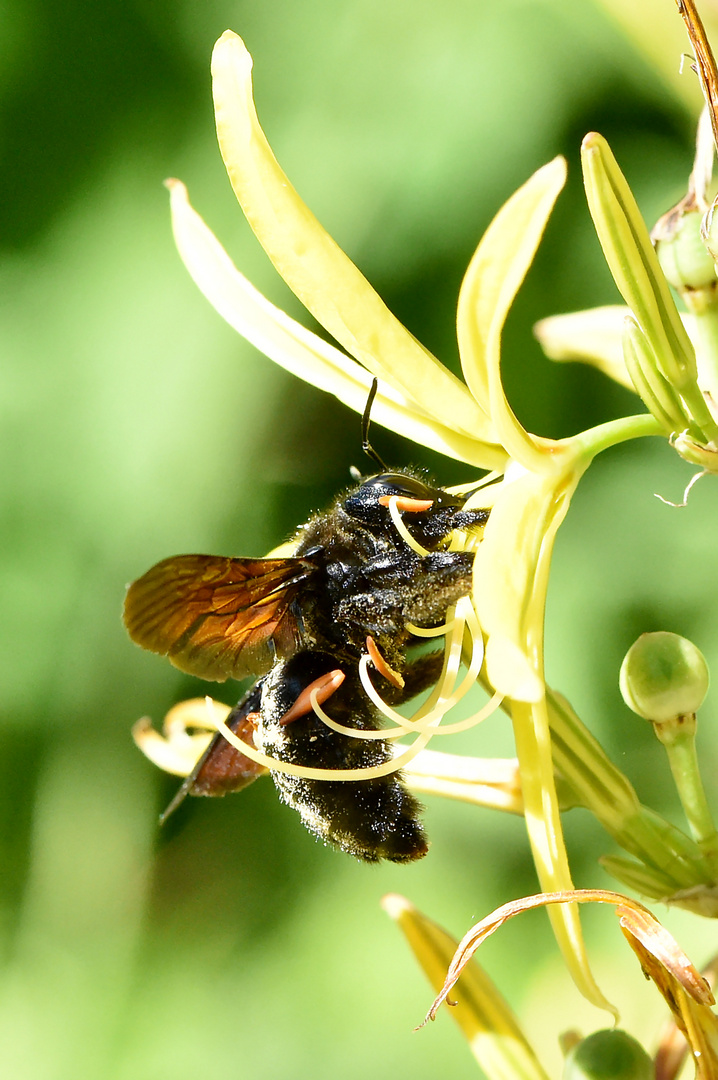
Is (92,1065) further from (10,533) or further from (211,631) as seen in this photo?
(211,631)

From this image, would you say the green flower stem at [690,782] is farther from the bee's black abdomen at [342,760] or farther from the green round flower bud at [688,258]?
the green round flower bud at [688,258]

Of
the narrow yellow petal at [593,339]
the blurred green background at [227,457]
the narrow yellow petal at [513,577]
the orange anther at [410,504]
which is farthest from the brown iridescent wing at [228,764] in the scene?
the blurred green background at [227,457]

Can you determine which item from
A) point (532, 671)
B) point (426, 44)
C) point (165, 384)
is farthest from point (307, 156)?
point (532, 671)

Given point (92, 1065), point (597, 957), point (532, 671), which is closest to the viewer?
point (532, 671)

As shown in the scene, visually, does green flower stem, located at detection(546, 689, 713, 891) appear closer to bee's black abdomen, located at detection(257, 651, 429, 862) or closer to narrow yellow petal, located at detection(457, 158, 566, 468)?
bee's black abdomen, located at detection(257, 651, 429, 862)

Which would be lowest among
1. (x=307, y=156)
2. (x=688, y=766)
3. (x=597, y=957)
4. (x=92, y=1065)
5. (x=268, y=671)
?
(x=597, y=957)

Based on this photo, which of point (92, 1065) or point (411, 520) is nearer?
point (411, 520)

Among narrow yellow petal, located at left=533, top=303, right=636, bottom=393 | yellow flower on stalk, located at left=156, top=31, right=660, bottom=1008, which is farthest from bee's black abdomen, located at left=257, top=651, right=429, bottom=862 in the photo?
narrow yellow petal, located at left=533, top=303, right=636, bottom=393
